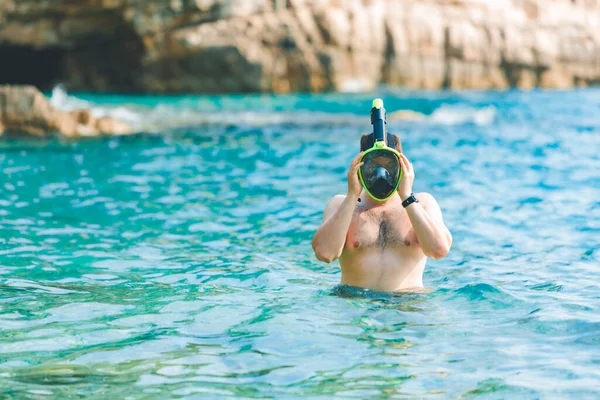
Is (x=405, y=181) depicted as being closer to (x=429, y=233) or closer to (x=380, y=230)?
(x=429, y=233)

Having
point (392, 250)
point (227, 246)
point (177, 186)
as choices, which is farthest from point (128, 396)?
point (177, 186)

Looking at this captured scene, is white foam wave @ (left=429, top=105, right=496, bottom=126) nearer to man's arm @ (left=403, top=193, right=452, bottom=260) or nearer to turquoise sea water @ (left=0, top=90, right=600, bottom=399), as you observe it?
turquoise sea water @ (left=0, top=90, right=600, bottom=399)

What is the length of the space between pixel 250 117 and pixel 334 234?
15205mm

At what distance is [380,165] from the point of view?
456cm

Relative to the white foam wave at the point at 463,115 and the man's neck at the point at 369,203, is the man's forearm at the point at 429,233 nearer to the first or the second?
the man's neck at the point at 369,203

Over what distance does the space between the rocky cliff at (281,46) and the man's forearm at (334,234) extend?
72.2ft

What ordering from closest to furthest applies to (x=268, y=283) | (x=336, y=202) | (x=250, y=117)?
1. (x=336, y=202)
2. (x=268, y=283)
3. (x=250, y=117)

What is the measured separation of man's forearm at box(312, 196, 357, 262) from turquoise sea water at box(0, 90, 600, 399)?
411 millimetres

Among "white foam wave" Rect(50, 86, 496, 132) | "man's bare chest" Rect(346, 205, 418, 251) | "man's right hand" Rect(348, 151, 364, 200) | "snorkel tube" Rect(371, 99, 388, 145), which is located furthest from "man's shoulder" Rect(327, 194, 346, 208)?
"white foam wave" Rect(50, 86, 496, 132)

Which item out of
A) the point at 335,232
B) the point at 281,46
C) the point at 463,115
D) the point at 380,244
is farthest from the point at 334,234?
the point at 281,46

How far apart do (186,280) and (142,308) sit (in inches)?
32.8

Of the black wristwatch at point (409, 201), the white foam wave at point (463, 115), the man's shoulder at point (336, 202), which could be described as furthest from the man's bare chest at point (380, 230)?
the white foam wave at point (463, 115)

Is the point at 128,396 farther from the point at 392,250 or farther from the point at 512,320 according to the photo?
the point at 512,320

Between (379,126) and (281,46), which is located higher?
(281,46)
